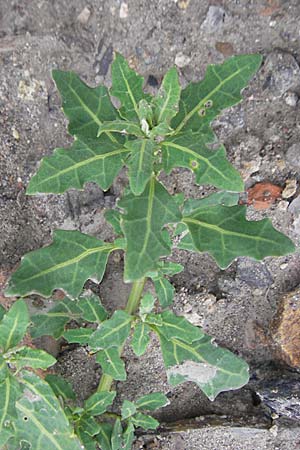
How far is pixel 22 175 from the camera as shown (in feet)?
14.5

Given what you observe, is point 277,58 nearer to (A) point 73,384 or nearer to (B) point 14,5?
(B) point 14,5

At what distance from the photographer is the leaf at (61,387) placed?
13.5ft

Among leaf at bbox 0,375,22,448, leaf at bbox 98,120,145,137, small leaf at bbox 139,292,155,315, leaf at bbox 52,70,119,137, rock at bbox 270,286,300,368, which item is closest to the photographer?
leaf at bbox 98,120,145,137

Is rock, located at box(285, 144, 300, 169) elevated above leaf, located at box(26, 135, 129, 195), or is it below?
below

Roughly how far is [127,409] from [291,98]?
2313mm

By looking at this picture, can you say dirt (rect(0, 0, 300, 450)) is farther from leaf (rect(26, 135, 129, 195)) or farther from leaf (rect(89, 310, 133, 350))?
leaf (rect(26, 135, 129, 195))

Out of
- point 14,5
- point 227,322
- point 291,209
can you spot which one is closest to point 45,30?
point 14,5

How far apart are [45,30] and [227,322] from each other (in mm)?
2382

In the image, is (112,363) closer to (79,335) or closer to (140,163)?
(79,335)

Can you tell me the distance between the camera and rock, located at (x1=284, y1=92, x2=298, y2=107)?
4395 millimetres

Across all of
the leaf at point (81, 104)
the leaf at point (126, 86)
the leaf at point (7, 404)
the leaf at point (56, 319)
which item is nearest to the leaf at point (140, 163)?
the leaf at point (126, 86)

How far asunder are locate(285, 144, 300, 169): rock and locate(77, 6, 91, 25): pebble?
1.64 meters

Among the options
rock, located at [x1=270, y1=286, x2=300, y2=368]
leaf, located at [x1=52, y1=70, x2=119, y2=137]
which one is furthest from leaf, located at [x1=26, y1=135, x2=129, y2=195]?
rock, located at [x1=270, y1=286, x2=300, y2=368]

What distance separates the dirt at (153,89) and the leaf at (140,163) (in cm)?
141
